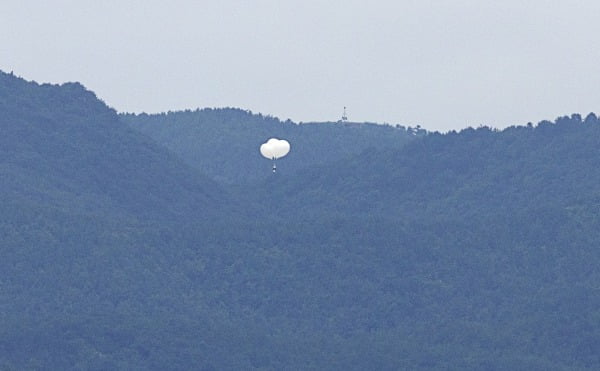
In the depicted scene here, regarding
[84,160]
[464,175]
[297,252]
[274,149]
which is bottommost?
[297,252]

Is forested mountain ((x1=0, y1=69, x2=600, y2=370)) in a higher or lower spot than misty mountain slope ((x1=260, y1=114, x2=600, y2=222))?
lower

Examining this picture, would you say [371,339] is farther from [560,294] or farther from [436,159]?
[436,159]

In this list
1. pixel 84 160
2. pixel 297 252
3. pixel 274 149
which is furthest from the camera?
pixel 274 149

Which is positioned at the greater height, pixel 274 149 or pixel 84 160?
pixel 274 149

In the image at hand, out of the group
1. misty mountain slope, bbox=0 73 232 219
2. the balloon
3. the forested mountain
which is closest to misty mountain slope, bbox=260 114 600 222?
the forested mountain

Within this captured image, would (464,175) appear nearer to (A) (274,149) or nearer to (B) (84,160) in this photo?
(A) (274,149)

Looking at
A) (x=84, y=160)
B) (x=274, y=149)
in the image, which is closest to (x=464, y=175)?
(x=274, y=149)

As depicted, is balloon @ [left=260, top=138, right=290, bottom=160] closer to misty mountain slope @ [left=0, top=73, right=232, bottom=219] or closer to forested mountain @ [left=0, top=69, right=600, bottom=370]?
forested mountain @ [left=0, top=69, right=600, bottom=370]
